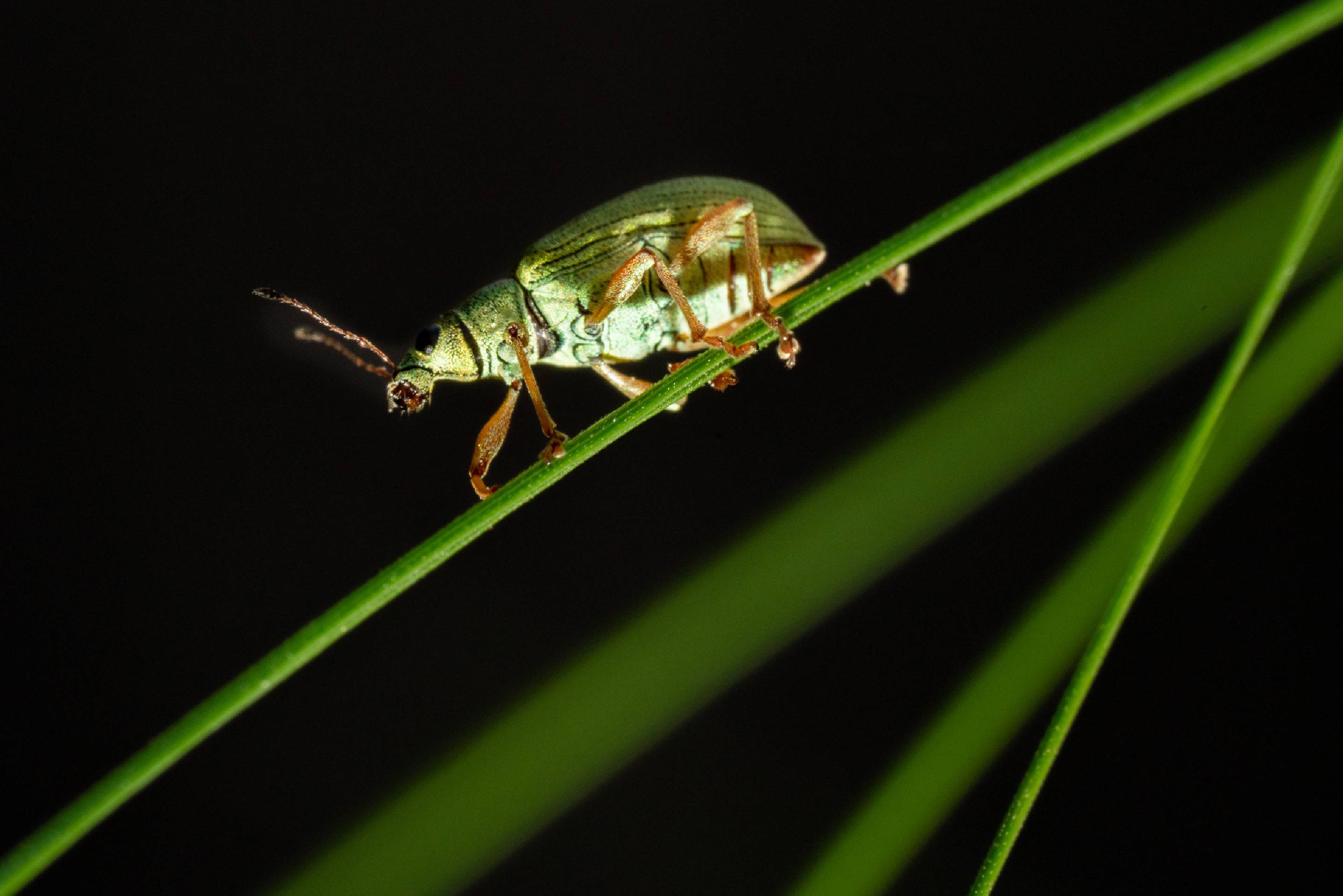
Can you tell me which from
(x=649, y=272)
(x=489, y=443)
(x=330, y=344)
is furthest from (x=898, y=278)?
(x=330, y=344)

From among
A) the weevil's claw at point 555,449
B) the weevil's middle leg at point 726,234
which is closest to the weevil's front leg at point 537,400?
the weevil's claw at point 555,449

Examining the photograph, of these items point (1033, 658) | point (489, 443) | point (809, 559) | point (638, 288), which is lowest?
point (1033, 658)

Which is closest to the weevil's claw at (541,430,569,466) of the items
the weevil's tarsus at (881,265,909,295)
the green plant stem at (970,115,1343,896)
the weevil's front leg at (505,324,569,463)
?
the weevil's front leg at (505,324,569,463)

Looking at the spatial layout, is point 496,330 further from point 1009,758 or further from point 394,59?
point 394,59

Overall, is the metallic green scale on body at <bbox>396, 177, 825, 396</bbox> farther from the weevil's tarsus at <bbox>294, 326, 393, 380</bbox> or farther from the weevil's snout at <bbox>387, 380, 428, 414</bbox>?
the weevil's tarsus at <bbox>294, 326, 393, 380</bbox>

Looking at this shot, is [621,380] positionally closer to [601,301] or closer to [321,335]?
[601,301]
